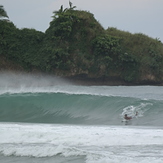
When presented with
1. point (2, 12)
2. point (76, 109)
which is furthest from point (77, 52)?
point (76, 109)

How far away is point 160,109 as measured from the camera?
1467cm

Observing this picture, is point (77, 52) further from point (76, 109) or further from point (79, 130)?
point (79, 130)

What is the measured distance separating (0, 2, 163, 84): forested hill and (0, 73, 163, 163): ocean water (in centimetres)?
947

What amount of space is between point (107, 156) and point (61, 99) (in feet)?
36.7

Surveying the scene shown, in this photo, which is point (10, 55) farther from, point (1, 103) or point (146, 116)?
point (146, 116)

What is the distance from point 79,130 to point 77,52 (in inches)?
785

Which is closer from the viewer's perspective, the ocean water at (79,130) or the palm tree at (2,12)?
the ocean water at (79,130)

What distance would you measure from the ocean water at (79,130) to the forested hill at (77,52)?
31.1 feet

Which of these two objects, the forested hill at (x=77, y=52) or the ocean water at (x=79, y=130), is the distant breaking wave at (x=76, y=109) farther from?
the forested hill at (x=77, y=52)

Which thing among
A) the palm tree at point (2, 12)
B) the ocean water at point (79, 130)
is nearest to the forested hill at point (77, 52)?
the palm tree at point (2, 12)

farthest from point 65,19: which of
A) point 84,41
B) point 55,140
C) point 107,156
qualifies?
point 107,156

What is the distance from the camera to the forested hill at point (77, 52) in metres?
28.9

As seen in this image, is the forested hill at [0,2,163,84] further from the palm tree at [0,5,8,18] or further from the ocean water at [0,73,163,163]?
the ocean water at [0,73,163,163]

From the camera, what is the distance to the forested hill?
28.9 meters
